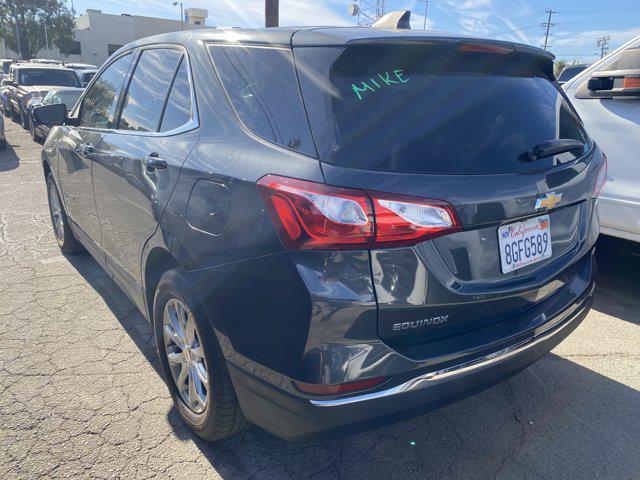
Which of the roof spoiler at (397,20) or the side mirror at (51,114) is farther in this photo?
the side mirror at (51,114)

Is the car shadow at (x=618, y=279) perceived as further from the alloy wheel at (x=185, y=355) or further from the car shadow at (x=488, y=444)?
the alloy wheel at (x=185, y=355)

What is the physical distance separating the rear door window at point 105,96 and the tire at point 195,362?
4.80ft

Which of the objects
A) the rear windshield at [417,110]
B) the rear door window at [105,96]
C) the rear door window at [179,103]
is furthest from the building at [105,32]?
the rear windshield at [417,110]

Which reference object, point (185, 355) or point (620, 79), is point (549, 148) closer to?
point (185, 355)

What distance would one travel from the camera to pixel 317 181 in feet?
5.40

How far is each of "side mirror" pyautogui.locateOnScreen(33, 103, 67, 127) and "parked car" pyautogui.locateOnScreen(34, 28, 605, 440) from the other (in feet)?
6.31

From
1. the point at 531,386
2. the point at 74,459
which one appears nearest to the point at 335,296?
the point at 74,459

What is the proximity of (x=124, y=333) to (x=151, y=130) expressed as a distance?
1.44 metres

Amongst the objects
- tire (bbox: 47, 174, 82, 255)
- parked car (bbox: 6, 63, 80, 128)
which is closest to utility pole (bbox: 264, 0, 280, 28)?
parked car (bbox: 6, 63, 80, 128)

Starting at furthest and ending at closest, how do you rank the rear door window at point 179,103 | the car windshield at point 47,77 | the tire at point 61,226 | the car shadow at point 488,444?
1. the car windshield at point 47,77
2. the tire at point 61,226
3. the rear door window at point 179,103
4. the car shadow at point 488,444

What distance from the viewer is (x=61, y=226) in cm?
465

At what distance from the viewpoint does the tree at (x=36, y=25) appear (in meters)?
50.7

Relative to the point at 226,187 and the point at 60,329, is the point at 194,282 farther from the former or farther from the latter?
the point at 60,329

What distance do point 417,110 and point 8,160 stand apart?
10.3 m
